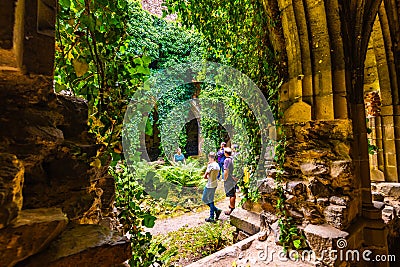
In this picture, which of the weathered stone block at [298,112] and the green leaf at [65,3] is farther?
the weathered stone block at [298,112]

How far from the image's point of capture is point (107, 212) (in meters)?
1.28

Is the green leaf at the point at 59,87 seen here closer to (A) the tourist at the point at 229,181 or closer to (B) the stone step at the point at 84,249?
(B) the stone step at the point at 84,249

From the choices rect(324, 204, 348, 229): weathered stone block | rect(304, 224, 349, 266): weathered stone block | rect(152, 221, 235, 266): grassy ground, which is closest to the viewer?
rect(304, 224, 349, 266): weathered stone block

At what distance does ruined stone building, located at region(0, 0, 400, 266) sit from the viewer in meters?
0.59

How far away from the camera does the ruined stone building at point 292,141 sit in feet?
1.95

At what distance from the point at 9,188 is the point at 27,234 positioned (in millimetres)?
115

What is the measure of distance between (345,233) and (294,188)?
57cm

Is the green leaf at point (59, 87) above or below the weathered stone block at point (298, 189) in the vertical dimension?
above

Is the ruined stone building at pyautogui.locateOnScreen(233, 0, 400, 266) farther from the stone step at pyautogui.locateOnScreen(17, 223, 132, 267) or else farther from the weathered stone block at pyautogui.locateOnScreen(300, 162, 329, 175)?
the stone step at pyautogui.locateOnScreen(17, 223, 132, 267)

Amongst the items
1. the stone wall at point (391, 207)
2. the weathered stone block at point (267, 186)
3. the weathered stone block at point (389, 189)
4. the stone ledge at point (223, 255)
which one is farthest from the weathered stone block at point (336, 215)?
the weathered stone block at point (389, 189)

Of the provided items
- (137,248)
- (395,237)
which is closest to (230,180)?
(395,237)

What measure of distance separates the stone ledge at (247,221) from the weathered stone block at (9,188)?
10.2ft

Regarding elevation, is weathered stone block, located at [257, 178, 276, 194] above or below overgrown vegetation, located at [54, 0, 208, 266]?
below

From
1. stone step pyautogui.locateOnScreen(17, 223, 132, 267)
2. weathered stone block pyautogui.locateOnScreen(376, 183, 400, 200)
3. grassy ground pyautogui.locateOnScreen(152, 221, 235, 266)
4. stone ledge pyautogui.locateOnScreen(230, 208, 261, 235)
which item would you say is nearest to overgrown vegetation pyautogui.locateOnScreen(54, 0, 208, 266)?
stone step pyautogui.locateOnScreen(17, 223, 132, 267)
